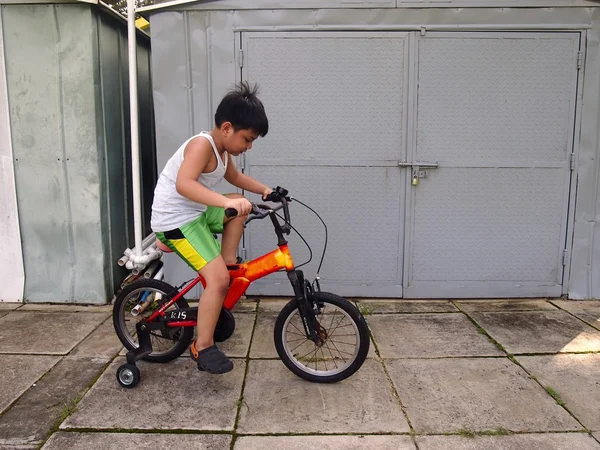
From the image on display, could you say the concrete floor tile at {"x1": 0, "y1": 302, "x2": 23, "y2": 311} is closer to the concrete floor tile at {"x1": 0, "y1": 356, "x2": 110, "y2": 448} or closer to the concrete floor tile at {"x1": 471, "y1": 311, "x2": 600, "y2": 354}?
the concrete floor tile at {"x1": 0, "y1": 356, "x2": 110, "y2": 448}

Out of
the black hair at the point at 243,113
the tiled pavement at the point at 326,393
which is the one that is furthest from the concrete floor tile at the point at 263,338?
the black hair at the point at 243,113

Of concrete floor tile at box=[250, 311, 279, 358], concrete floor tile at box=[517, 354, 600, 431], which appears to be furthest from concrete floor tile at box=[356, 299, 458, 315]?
concrete floor tile at box=[517, 354, 600, 431]

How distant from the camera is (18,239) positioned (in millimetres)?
4707

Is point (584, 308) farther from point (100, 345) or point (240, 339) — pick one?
point (100, 345)

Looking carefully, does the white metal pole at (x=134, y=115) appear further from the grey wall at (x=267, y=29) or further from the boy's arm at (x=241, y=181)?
the boy's arm at (x=241, y=181)

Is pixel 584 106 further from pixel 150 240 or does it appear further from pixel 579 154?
pixel 150 240

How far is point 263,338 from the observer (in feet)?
13.2

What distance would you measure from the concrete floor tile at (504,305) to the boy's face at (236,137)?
269 cm

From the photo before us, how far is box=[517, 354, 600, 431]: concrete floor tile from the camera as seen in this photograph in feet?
9.82

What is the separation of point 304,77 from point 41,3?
7.59 ft

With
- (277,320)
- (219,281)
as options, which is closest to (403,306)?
(277,320)

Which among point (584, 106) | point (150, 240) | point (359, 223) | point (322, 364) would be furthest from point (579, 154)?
point (150, 240)

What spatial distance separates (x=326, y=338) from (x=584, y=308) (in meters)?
2.77

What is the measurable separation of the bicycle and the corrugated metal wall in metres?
1.34
